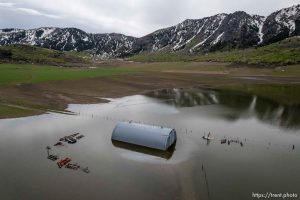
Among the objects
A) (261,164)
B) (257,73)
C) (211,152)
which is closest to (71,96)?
(211,152)

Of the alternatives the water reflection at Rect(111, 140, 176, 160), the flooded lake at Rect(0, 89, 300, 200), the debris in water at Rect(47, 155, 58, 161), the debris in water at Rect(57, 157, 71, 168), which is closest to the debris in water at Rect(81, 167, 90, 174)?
the flooded lake at Rect(0, 89, 300, 200)

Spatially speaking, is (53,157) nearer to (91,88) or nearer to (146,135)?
(146,135)

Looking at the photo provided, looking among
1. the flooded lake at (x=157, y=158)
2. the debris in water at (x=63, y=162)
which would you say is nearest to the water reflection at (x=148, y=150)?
the flooded lake at (x=157, y=158)

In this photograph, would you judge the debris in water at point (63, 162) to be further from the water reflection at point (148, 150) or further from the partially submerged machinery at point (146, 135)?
the partially submerged machinery at point (146, 135)

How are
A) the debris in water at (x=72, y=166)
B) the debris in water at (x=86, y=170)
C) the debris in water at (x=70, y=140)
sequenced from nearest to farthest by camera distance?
the debris in water at (x=86, y=170)
the debris in water at (x=72, y=166)
the debris in water at (x=70, y=140)

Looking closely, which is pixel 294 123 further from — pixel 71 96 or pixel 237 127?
pixel 71 96

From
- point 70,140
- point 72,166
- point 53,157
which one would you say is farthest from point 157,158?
point 70,140
